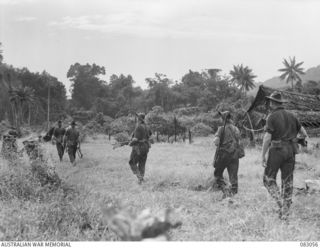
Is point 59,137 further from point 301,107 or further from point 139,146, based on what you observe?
point 301,107

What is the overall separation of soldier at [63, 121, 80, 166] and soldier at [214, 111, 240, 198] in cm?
653

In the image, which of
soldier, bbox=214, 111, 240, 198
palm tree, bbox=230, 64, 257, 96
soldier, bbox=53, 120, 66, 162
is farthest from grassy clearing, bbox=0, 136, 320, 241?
palm tree, bbox=230, 64, 257, 96

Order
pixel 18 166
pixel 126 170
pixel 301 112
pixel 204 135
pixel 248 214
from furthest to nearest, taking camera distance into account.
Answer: pixel 204 135 < pixel 301 112 < pixel 126 170 < pixel 18 166 < pixel 248 214

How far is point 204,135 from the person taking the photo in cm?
3688

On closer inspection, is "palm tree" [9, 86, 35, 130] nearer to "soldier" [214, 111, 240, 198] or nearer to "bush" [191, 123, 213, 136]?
"bush" [191, 123, 213, 136]

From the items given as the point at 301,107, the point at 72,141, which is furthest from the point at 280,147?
the point at 301,107

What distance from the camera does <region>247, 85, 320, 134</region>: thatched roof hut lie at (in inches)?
799

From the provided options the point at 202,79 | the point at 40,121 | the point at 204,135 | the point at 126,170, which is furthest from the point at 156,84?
the point at 126,170

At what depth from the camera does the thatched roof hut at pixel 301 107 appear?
66.6 feet

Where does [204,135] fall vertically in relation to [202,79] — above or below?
below

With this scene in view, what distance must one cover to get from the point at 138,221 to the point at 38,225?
8.25 ft

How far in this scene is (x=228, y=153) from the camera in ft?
25.6

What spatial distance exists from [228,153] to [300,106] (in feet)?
47.9

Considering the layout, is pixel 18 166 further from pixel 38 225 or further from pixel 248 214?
pixel 248 214
